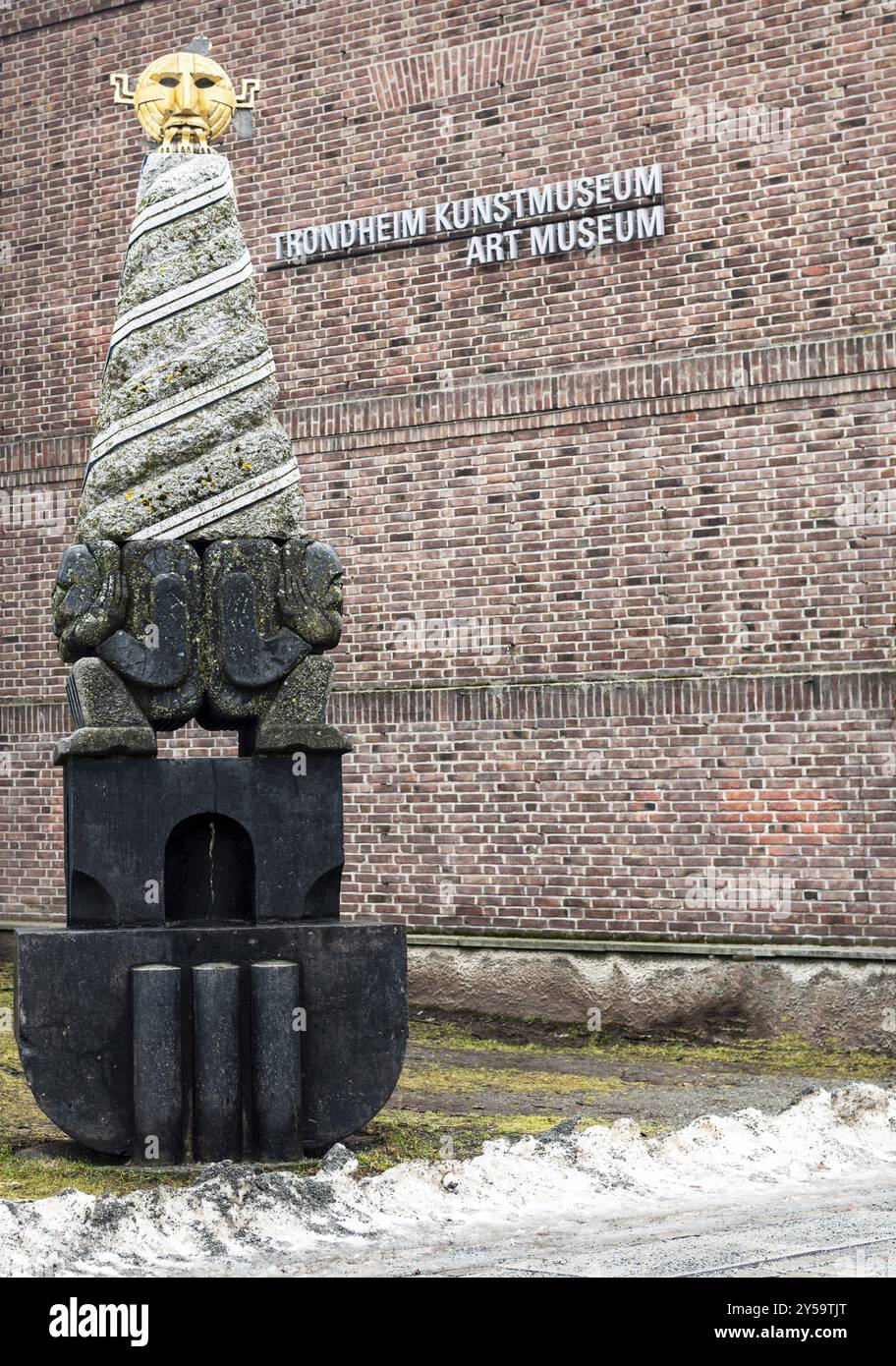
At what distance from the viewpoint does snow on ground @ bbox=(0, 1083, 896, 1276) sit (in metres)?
5.90

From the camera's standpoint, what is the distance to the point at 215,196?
7.84 meters

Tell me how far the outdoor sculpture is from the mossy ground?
290 millimetres

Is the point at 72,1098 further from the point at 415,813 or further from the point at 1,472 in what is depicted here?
the point at 1,472

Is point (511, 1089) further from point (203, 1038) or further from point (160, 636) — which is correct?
point (160, 636)

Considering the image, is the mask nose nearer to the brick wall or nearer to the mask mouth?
the mask mouth

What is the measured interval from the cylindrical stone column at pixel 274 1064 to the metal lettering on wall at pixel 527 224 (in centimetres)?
590

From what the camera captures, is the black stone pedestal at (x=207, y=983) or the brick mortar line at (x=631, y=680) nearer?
the black stone pedestal at (x=207, y=983)

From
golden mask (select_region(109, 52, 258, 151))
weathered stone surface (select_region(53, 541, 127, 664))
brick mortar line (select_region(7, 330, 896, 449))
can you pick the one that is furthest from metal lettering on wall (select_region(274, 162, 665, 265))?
weathered stone surface (select_region(53, 541, 127, 664))

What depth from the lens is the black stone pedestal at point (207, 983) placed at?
7125 millimetres

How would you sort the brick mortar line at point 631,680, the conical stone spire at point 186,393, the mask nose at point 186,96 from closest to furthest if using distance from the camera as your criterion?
the conical stone spire at point 186,393, the mask nose at point 186,96, the brick mortar line at point 631,680

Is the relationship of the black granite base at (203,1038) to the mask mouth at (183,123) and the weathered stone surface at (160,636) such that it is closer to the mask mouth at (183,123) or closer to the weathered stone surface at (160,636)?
the weathered stone surface at (160,636)

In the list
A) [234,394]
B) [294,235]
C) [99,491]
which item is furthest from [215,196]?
[294,235]

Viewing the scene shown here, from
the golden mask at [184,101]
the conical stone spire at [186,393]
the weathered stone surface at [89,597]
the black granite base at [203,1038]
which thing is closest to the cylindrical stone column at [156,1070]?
the black granite base at [203,1038]

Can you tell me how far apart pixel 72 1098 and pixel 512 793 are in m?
4.80
